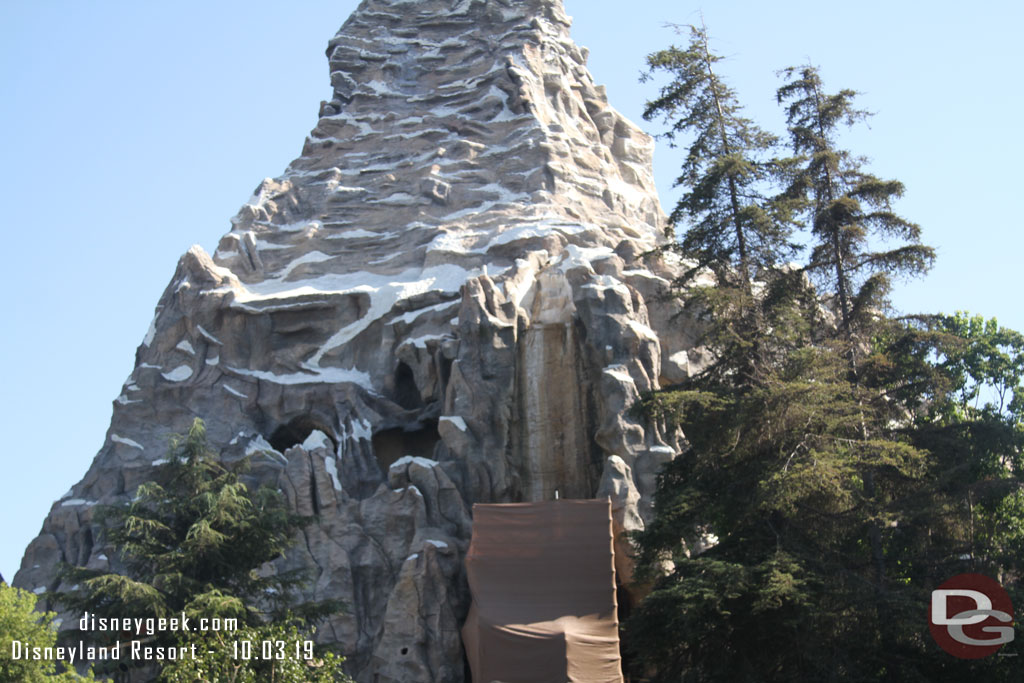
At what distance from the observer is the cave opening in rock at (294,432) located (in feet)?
128

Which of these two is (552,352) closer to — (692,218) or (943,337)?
(692,218)

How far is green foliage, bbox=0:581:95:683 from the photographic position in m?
22.7

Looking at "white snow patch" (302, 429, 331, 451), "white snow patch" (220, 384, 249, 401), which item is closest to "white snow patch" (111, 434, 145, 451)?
"white snow patch" (220, 384, 249, 401)

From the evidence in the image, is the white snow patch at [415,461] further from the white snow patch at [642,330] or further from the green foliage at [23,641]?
the green foliage at [23,641]

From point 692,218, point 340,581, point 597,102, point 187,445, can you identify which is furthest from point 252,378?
point 597,102

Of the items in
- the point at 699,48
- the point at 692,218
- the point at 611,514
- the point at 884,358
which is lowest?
the point at 611,514

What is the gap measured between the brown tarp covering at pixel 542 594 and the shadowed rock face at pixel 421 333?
160 centimetres

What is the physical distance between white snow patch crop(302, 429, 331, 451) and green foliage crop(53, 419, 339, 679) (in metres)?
7.65

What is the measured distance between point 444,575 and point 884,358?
37.4 ft

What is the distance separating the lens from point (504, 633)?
29.7 metres

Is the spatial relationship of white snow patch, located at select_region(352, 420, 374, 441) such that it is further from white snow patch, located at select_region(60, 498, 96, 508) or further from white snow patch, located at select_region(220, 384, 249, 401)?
white snow patch, located at select_region(60, 498, 96, 508)

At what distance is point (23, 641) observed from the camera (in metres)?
23.0

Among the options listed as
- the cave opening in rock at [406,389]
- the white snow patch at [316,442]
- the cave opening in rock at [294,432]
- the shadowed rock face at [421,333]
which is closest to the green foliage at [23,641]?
the shadowed rock face at [421,333]

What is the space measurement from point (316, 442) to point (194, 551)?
33.9 ft
